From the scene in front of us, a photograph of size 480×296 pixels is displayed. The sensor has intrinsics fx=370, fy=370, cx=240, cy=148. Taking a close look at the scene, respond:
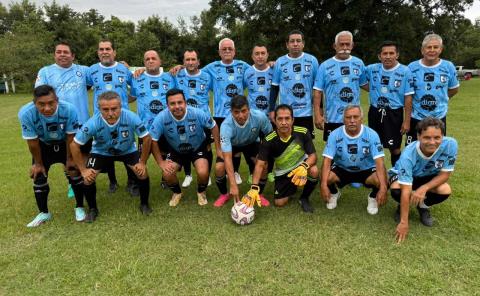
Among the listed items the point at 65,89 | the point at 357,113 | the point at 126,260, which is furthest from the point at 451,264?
the point at 65,89

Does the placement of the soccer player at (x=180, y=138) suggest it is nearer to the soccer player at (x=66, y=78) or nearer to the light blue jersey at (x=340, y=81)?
the soccer player at (x=66, y=78)

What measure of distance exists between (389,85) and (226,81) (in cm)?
233

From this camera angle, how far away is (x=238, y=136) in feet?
16.4

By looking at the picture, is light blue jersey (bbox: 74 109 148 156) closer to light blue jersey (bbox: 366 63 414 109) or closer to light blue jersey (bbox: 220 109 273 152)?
light blue jersey (bbox: 220 109 273 152)

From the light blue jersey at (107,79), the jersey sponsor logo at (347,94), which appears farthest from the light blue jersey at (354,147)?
the light blue jersey at (107,79)

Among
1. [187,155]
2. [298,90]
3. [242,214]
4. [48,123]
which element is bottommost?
[242,214]

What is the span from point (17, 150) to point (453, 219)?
9.11 meters

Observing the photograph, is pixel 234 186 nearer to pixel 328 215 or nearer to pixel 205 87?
pixel 328 215

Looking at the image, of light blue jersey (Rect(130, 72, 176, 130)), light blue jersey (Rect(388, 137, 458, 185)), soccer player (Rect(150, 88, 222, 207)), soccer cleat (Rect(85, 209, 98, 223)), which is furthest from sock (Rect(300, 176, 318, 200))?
soccer cleat (Rect(85, 209, 98, 223))

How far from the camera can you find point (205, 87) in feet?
18.5

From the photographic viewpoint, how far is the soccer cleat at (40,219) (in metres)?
4.36

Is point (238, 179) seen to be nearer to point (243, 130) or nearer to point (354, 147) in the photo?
point (243, 130)

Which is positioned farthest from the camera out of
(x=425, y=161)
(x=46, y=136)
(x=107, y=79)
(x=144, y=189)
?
(x=107, y=79)

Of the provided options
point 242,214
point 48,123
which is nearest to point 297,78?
point 242,214
